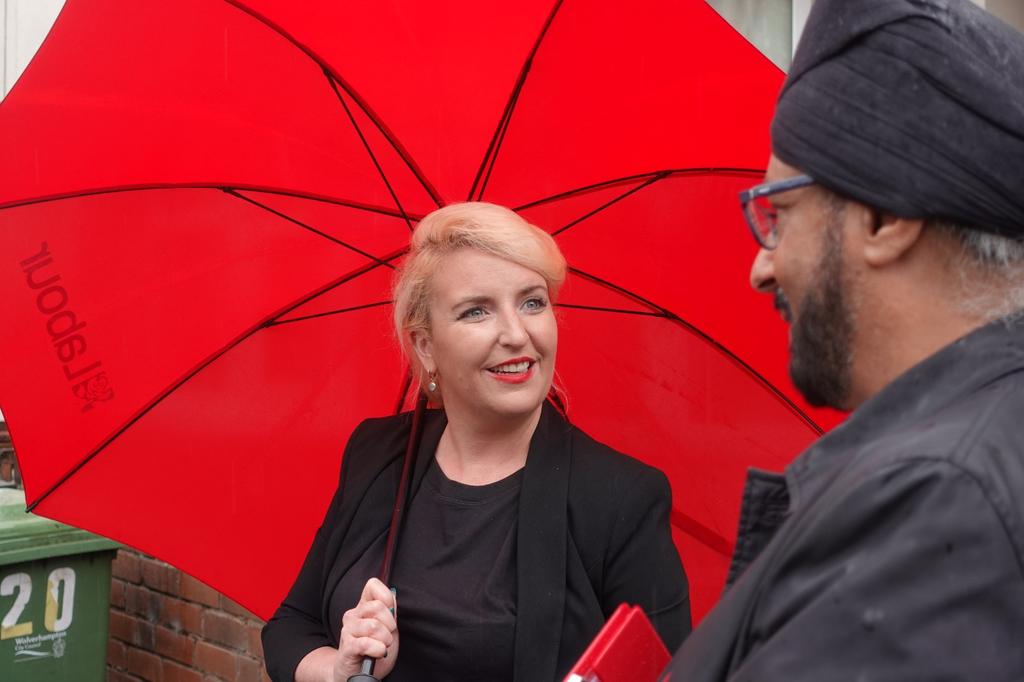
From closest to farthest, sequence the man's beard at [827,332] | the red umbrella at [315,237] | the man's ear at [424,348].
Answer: the man's beard at [827,332] → the red umbrella at [315,237] → the man's ear at [424,348]

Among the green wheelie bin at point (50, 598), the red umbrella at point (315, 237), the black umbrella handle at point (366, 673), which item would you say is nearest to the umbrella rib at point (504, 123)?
the red umbrella at point (315, 237)

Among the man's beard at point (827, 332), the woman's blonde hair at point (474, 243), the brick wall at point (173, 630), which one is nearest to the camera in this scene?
the man's beard at point (827, 332)

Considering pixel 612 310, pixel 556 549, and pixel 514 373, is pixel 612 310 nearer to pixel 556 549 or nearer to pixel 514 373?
pixel 514 373

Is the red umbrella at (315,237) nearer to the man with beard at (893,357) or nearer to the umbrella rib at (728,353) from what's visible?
the umbrella rib at (728,353)

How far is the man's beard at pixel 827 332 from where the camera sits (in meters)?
1.20

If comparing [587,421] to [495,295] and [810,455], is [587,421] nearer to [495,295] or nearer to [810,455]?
[495,295]

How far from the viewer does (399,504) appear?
2424mm

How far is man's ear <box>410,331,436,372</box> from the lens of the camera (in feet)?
8.20

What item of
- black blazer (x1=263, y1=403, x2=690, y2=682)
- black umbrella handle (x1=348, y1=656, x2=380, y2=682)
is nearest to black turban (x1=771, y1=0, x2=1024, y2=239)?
black blazer (x1=263, y1=403, x2=690, y2=682)

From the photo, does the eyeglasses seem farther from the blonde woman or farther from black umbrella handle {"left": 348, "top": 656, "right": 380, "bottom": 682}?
black umbrella handle {"left": 348, "top": 656, "right": 380, "bottom": 682}

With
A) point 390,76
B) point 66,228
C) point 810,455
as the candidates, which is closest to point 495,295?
point 390,76

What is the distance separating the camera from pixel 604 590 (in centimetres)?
225

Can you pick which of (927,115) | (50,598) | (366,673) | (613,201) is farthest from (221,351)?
(50,598)

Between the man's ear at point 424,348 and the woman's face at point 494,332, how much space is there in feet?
0.18
